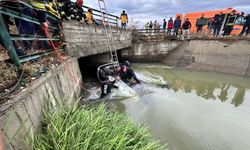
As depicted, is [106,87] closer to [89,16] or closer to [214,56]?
[89,16]

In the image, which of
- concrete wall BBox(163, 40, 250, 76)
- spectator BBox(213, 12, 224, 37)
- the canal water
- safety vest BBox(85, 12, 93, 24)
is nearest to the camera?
the canal water

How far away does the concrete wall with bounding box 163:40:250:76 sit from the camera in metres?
9.55

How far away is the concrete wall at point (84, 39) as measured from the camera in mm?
5832

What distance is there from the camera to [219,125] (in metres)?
4.29

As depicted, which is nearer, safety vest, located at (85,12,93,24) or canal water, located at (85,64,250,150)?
canal water, located at (85,64,250,150)

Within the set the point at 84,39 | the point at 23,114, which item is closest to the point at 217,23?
the point at 84,39

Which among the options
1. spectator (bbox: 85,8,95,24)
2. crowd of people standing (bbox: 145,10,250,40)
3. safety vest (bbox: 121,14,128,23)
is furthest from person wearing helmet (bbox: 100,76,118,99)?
crowd of people standing (bbox: 145,10,250,40)

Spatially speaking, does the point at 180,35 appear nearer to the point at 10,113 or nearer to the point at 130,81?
the point at 130,81

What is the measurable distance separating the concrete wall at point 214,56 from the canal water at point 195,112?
1.96 metres

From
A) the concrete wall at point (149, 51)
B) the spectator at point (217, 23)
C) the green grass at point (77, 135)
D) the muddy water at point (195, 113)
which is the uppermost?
the spectator at point (217, 23)

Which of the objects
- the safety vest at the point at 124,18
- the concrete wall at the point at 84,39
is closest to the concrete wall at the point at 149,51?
the safety vest at the point at 124,18

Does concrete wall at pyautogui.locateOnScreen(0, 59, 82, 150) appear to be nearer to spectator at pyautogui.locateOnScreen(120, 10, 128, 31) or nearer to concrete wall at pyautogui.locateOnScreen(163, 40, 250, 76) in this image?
spectator at pyautogui.locateOnScreen(120, 10, 128, 31)

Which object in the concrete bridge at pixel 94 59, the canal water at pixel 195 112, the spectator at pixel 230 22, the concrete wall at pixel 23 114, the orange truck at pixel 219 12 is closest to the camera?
the concrete wall at pixel 23 114

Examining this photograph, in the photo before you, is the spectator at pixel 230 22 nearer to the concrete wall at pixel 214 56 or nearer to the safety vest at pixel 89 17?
the concrete wall at pixel 214 56
